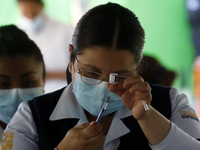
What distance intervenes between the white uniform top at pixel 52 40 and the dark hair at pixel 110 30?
1.73 m

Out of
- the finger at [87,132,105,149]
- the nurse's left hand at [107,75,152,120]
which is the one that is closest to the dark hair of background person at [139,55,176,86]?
the nurse's left hand at [107,75,152,120]

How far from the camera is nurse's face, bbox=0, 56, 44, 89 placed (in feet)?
5.22

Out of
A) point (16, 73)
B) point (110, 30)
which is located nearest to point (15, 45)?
point (16, 73)

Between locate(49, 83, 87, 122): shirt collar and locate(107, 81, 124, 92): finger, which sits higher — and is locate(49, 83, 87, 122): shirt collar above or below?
below

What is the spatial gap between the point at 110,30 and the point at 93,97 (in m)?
0.27

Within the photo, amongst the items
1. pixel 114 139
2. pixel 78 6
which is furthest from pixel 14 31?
pixel 78 6

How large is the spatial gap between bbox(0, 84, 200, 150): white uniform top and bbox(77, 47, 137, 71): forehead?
218 mm

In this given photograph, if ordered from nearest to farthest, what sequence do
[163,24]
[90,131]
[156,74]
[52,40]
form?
[90,131] → [156,74] → [52,40] → [163,24]

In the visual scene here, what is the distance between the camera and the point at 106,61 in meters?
1.25

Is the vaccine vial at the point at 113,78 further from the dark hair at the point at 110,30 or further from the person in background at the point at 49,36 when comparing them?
the person in background at the point at 49,36

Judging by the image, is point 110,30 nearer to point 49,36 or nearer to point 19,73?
point 19,73

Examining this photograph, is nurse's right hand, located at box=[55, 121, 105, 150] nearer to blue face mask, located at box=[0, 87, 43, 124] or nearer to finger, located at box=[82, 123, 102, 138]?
finger, located at box=[82, 123, 102, 138]

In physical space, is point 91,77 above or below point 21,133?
above

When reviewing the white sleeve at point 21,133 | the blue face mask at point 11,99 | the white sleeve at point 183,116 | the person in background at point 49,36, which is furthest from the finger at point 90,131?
the person in background at point 49,36
